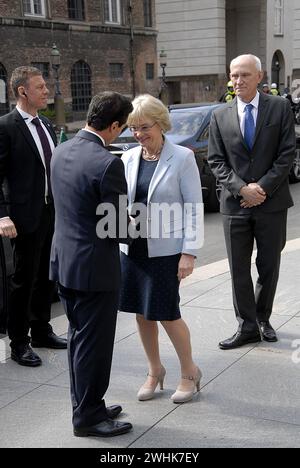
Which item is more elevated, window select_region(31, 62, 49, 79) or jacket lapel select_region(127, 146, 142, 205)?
window select_region(31, 62, 49, 79)

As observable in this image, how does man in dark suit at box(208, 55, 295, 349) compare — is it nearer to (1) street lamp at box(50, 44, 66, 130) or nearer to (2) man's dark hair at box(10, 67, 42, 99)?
(2) man's dark hair at box(10, 67, 42, 99)

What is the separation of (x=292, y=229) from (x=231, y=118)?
507 cm

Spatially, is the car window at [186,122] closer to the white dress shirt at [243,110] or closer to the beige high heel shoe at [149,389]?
the white dress shirt at [243,110]

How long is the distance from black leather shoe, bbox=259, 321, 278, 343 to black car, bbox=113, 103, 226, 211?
543cm

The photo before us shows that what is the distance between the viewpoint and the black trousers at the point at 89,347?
3.33 m

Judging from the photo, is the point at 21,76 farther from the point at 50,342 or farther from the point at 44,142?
the point at 50,342

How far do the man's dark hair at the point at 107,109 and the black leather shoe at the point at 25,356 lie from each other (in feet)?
6.58

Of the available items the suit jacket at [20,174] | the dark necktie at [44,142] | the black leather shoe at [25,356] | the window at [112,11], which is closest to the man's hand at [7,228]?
the suit jacket at [20,174]

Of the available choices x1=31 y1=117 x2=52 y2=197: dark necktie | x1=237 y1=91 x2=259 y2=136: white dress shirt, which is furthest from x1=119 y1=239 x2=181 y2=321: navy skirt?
x1=237 y1=91 x2=259 y2=136: white dress shirt

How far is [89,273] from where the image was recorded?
10.6ft

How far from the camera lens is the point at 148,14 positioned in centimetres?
3678

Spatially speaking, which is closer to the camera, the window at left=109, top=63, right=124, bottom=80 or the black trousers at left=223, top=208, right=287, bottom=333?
the black trousers at left=223, top=208, right=287, bottom=333

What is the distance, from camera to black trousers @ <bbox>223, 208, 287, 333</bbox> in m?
4.62
